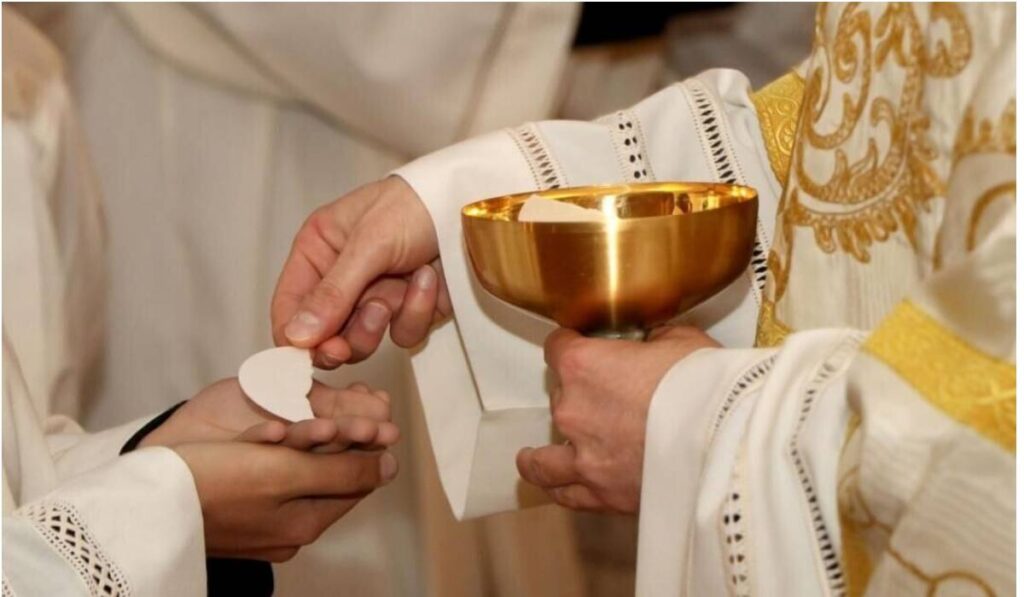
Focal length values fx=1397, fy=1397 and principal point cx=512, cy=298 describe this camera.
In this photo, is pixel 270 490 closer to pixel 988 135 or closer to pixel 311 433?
pixel 311 433

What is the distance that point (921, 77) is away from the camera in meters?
0.85

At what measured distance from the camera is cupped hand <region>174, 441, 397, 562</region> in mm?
1033

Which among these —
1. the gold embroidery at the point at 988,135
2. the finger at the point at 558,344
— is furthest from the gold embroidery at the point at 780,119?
the gold embroidery at the point at 988,135

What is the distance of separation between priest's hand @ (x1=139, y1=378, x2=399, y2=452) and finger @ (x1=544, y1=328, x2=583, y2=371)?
185 mm

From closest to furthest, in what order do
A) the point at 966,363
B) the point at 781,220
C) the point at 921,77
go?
1. the point at 966,363
2. the point at 921,77
3. the point at 781,220

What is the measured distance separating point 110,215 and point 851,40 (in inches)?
42.9

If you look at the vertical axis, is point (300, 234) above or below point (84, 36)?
below

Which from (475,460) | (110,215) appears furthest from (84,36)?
(475,460)

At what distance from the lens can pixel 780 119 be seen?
1.17 meters

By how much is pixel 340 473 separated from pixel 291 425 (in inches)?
2.9

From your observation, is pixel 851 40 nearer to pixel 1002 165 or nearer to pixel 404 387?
pixel 1002 165

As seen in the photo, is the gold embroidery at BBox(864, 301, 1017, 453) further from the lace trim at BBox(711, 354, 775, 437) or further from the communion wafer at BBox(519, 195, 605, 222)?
the communion wafer at BBox(519, 195, 605, 222)

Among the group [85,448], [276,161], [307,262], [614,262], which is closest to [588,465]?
[614,262]

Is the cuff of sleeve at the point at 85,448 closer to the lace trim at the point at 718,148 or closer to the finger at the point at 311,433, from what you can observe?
the finger at the point at 311,433
